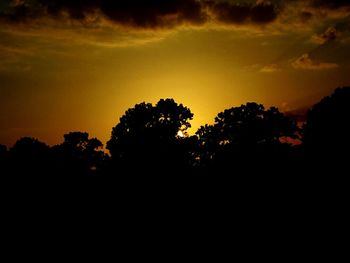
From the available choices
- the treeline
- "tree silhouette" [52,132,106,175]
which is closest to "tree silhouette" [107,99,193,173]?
the treeline

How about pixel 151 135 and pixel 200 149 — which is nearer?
pixel 151 135

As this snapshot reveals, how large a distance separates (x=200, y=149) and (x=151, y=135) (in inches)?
471

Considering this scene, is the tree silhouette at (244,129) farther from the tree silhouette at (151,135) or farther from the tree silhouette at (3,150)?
the tree silhouette at (3,150)

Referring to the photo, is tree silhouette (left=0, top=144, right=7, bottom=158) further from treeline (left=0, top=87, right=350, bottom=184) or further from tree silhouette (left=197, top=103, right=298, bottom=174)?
tree silhouette (left=197, top=103, right=298, bottom=174)

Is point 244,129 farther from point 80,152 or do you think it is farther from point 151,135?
point 80,152

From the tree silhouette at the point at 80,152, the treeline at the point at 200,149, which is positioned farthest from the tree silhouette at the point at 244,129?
the tree silhouette at the point at 80,152

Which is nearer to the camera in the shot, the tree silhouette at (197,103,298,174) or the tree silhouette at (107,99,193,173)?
the tree silhouette at (107,99,193,173)

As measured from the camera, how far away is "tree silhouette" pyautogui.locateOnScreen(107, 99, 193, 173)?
5466cm

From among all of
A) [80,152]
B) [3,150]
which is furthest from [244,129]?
[3,150]

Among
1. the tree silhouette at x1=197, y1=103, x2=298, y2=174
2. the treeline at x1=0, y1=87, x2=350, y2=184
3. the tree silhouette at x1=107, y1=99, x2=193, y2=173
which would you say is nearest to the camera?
the treeline at x1=0, y1=87, x2=350, y2=184

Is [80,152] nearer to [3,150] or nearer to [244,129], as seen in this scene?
[3,150]

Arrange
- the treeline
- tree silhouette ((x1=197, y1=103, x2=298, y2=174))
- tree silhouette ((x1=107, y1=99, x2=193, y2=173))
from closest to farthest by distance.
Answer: the treeline
tree silhouette ((x1=107, y1=99, x2=193, y2=173))
tree silhouette ((x1=197, y1=103, x2=298, y2=174))

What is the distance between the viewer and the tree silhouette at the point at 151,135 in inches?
2152

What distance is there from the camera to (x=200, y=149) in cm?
6519
